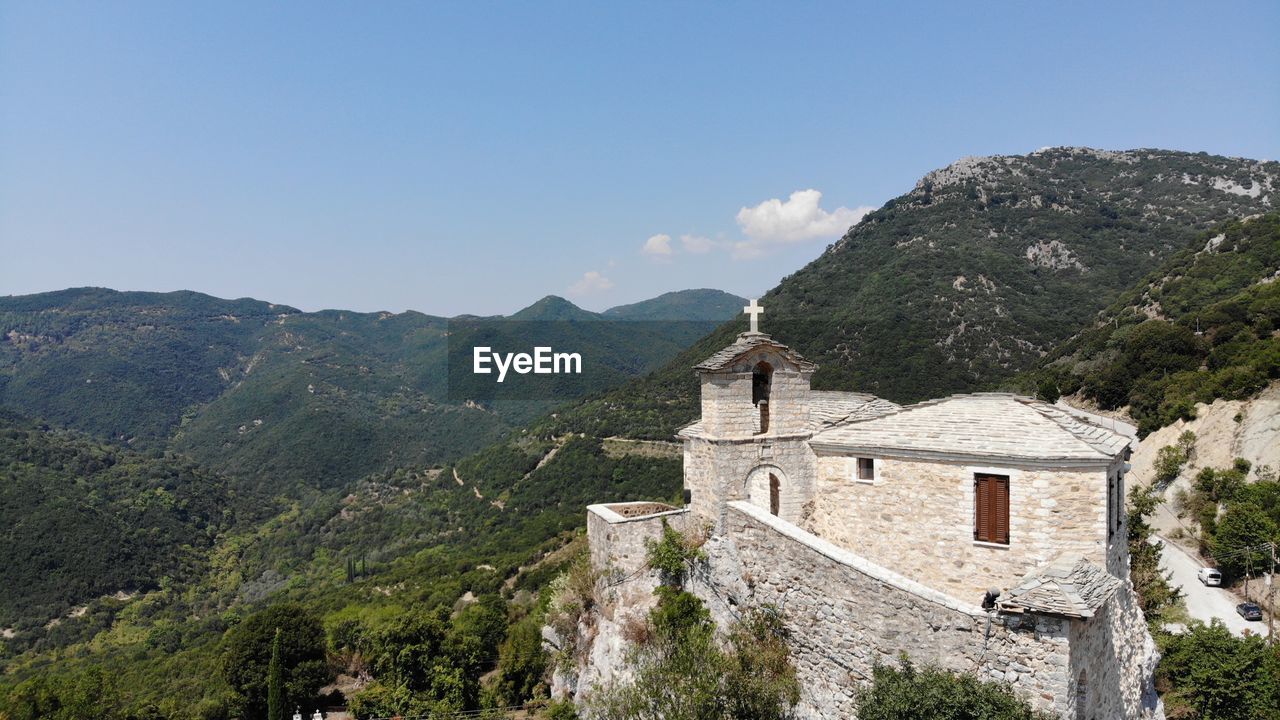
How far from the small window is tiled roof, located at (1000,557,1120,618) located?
3966mm

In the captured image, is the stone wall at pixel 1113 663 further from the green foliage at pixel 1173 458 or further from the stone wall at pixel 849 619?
the green foliage at pixel 1173 458

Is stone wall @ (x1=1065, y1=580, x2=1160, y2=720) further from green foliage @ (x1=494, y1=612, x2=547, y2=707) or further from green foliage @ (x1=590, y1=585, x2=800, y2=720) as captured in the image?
green foliage @ (x1=494, y1=612, x2=547, y2=707)

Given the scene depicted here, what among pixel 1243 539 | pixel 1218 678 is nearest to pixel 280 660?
pixel 1218 678

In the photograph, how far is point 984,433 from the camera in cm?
1177

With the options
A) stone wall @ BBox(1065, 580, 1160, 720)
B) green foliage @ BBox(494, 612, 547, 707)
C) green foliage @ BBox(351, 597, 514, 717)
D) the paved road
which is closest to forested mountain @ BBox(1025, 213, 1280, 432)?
the paved road

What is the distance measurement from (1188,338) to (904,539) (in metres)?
50.7

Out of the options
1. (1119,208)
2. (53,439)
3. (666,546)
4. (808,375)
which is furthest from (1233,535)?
(53,439)

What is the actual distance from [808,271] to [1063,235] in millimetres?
36801

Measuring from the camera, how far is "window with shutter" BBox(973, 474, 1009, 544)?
37.0 feet

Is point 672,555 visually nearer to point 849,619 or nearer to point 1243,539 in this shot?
point 849,619

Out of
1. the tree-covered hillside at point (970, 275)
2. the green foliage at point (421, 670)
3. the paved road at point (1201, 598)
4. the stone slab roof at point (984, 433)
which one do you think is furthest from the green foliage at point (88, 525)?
the paved road at point (1201, 598)

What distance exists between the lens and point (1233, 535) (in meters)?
30.6

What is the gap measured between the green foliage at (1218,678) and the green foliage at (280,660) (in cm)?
3116

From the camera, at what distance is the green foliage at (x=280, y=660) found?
2769 centimetres
